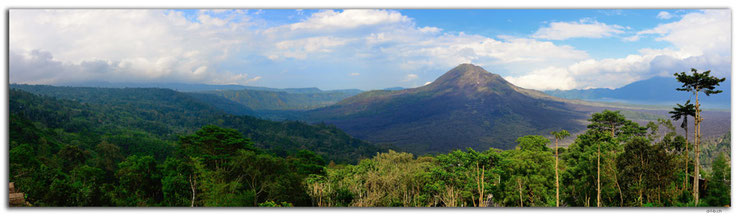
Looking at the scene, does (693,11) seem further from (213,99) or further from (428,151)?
(213,99)

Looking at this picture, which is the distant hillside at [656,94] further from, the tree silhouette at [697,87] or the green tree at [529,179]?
the green tree at [529,179]

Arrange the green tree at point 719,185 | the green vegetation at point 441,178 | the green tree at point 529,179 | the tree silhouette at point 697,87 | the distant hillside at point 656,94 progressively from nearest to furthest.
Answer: the green tree at point 719,185
the tree silhouette at point 697,87
the distant hillside at point 656,94
the green vegetation at point 441,178
the green tree at point 529,179

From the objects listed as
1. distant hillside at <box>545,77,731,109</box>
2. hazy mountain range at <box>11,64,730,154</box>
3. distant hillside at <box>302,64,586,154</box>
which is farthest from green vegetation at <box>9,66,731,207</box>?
distant hillside at <box>302,64,586,154</box>

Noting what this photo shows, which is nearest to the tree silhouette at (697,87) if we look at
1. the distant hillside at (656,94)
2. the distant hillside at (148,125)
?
the distant hillside at (656,94)

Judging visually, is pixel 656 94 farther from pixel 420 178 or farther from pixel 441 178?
pixel 441 178

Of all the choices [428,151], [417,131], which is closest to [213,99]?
[417,131]

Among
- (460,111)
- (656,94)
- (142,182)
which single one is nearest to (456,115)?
(460,111)

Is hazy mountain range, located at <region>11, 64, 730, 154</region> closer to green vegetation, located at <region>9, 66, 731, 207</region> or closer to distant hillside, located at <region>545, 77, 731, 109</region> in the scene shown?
distant hillside, located at <region>545, 77, 731, 109</region>
